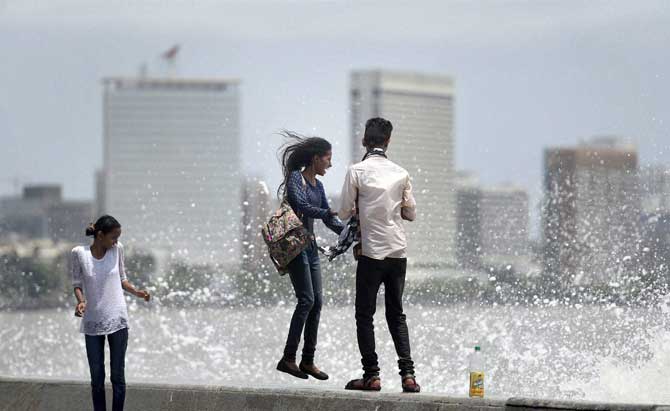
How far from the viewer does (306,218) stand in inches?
359

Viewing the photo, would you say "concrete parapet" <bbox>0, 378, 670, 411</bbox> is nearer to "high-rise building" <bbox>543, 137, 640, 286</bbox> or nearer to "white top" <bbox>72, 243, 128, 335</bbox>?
"white top" <bbox>72, 243, 128, 335</bbox>

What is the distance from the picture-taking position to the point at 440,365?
1620cm

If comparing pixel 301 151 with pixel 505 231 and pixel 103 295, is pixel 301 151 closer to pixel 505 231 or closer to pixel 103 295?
pixel 103 295

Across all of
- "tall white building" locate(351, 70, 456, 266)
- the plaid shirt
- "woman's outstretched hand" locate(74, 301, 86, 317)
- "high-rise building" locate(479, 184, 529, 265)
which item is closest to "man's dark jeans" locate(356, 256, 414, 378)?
the plaid shirt

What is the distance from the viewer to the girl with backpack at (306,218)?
29.6 ft

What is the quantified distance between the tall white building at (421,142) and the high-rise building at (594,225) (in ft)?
7.78

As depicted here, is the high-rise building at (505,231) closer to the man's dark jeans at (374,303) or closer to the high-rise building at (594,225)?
the high-rise building at (594,225)

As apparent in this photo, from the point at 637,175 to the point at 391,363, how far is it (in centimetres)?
1793

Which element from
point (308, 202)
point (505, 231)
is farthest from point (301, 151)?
point (505, 231)

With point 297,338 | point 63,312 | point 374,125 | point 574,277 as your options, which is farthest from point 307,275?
point 63,312

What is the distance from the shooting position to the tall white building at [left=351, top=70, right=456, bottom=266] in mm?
29094

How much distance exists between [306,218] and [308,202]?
5.1 inches

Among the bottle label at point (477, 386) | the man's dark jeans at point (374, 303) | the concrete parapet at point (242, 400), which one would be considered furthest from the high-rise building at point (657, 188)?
the bottle label at point (477, 386)

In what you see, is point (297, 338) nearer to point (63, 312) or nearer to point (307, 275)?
point (307, 275)
